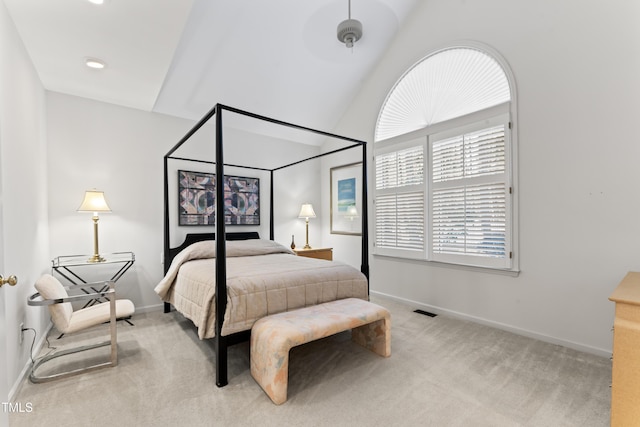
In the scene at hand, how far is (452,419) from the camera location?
1670 mm

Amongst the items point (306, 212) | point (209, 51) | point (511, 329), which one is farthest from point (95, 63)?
point (511, 329)

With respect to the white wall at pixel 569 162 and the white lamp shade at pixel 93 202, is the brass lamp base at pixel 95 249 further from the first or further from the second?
the white wall at pixel 569 162

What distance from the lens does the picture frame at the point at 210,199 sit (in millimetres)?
3838

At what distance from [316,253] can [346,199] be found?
103 centimetres

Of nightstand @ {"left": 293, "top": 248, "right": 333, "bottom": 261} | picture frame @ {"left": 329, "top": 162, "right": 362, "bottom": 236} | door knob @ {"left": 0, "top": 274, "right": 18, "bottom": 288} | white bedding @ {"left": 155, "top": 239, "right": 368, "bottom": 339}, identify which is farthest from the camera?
picture frame @ {"left": 329, "top": 162, "right": 362, "bottom": 236}

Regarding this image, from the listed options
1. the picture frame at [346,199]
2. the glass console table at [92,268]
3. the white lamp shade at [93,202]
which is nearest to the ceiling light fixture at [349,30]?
the picture frame at [346,199]

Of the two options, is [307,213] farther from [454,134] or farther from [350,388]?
[350,388]

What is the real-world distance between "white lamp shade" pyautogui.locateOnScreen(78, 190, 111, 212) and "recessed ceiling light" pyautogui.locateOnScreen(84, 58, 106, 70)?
1.22 metres

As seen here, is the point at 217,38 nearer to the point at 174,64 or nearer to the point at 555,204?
the point at 174,64

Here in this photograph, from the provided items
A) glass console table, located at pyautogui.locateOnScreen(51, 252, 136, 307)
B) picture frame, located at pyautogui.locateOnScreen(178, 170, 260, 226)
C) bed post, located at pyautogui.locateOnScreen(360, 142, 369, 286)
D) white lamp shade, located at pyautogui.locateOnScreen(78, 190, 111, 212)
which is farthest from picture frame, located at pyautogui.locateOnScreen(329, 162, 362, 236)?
white lamp shade, located at pyautogui.locateOnScreen(78, 190, 111, 212)

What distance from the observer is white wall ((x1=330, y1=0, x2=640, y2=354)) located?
7.42 feet

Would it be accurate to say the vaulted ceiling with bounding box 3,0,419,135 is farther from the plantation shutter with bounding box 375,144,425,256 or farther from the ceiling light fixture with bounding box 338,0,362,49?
the plantation shutter with bounding box 375,144,425,256

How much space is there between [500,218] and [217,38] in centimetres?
345

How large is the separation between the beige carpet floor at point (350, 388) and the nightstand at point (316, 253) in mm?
1746
